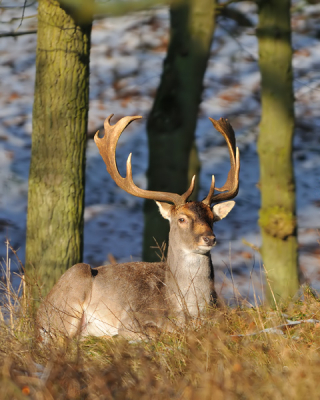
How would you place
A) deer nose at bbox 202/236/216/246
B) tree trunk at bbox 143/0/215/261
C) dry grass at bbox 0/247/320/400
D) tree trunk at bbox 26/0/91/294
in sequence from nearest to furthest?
dry grass at bbox 0/247/320/400
deer nose at bbox 202/236/216/246
tree trunk at bbox 26/0/91/294
tree trunk at bbox 143/0/215/261

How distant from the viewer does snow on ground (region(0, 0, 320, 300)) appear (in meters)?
10.1

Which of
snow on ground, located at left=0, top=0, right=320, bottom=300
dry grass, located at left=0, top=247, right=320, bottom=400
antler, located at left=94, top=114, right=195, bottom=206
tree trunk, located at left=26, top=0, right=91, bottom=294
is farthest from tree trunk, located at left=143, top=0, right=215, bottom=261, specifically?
dry grass, located at left=0, top=247, right=320, bottom=400

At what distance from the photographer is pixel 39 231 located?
580 cm

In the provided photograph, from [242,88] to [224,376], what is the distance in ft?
44.9

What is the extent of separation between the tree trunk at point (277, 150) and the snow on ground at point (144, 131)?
1233 mm

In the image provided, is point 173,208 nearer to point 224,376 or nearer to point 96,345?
point 96,345

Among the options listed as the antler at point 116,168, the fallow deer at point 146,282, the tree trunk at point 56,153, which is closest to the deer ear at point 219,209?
the fallow deer at point 146,282

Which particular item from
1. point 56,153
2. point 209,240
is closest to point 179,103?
point 56,153

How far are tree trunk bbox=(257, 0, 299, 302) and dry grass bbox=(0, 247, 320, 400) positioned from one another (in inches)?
106

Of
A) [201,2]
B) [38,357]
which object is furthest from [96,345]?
[201,2]

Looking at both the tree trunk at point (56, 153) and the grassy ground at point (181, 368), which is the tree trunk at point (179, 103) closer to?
the tree trunk at point (56, 153)

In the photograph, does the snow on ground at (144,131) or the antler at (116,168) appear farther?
the snow on ground at (144,131)

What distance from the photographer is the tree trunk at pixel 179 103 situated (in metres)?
6.57

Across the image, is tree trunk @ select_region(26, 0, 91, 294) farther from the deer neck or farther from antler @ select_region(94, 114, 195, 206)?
the deer neck
